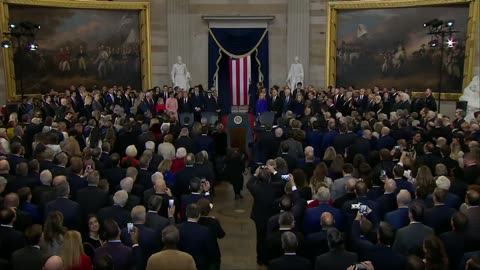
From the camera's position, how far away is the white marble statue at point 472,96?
18561 mm

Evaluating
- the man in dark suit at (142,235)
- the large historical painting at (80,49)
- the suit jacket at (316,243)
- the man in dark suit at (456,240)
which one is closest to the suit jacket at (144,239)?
the man in dark suit at (142,235)

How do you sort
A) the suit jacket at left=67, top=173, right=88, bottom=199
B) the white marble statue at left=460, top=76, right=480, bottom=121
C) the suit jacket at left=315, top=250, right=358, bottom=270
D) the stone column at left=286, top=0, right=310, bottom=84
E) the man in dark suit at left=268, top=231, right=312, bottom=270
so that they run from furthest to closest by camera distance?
the stone column at left=286, top=0, right=310, bottom=84, the white marble statue at left=460, top=76, right=480, bottom=121, the suit jacket at left=67, top=173, right=88, bottom=199, the man in dark suit at left=268, top=231, right=312, bottom=270, the suit jacket at left=315, top=250, right=358, bottom=270

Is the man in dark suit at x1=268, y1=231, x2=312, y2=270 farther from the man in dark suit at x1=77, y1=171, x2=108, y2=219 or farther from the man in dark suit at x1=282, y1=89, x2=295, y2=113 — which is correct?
the man in dark suit at x1=282, y1=89, x2=295, y2=113

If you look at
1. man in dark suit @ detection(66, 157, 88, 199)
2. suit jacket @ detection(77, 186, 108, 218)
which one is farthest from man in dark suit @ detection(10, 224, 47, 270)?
man in dark suit @ detection(66, 157, 88, 199)

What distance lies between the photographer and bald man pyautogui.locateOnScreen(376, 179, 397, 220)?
736cm

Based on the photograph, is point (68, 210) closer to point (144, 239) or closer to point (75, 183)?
point (144, 239)

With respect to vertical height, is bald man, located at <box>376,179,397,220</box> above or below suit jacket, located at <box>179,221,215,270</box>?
above

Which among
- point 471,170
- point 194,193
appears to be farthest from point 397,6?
→ point 194,193

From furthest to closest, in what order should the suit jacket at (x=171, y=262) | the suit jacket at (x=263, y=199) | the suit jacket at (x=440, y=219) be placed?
1. the suit jacket at (x=263, y=199)
2. the suit jacket at (x=440, y=219)
3. the suit jacket at (x=171, y=262)

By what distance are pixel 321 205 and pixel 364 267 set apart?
2.00 metres

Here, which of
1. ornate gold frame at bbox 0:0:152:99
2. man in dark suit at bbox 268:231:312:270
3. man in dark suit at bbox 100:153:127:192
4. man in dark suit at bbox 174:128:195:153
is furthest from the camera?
ornate gold frame at bbox 0:0:152:99

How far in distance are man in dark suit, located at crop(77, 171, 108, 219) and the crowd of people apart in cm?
2

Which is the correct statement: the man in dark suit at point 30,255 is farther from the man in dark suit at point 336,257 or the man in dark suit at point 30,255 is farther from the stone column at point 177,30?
the stone column at point 177,30

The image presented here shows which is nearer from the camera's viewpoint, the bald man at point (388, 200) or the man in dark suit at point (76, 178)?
the bald man at point (388, 200)
